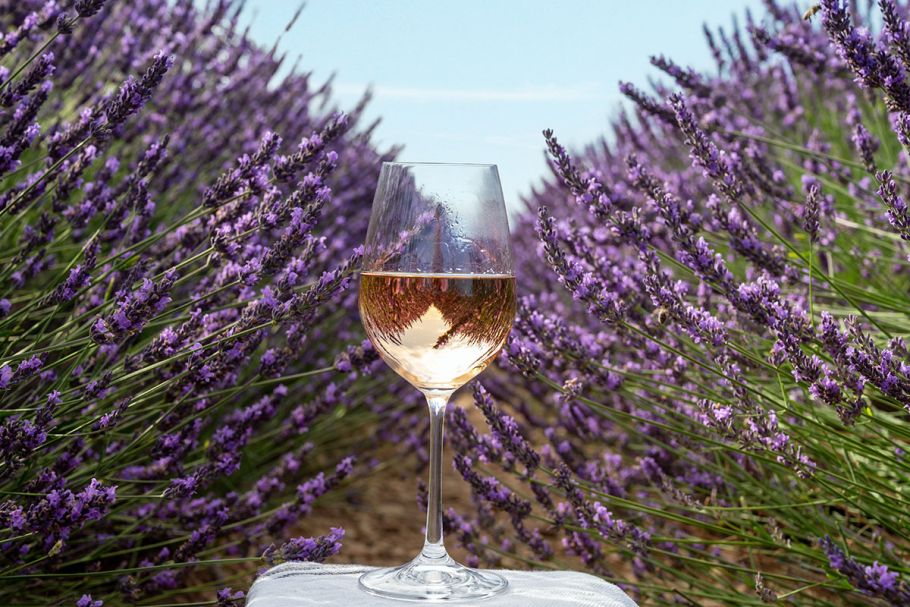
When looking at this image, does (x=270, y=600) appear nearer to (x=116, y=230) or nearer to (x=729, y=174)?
(x=116, y=230)

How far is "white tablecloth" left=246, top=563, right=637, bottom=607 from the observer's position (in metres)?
1.29

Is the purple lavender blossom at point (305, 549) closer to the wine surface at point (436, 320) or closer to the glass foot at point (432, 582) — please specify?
the glass foot at point (432, 582)

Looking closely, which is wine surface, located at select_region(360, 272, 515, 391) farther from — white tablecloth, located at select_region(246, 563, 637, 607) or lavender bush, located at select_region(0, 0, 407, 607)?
white tablecloth, located at select_region(246, 563, 637, 607)

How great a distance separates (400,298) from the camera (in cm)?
142

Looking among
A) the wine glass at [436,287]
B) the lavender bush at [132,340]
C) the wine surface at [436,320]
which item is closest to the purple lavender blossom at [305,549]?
the lavender bush at [132,340]

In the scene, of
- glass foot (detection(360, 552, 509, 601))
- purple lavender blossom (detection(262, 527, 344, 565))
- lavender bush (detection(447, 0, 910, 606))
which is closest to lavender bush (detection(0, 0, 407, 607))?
purple lavender blossom (detection(262, 527, 344, 565))

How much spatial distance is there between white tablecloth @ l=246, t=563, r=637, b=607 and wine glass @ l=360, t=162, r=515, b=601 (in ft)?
0.13

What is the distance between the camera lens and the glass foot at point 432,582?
131cm

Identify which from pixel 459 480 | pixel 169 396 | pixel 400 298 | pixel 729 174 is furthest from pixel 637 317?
pixel 459 480

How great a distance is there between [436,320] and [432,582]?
368mm

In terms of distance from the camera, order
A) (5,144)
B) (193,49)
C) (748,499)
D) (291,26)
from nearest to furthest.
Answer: (5,144) < (291,26) < (748,499) < (193,49)

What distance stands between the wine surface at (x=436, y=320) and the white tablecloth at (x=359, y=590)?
0.31 metres

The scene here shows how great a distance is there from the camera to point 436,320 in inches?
55.3

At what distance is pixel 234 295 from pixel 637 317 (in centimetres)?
83
